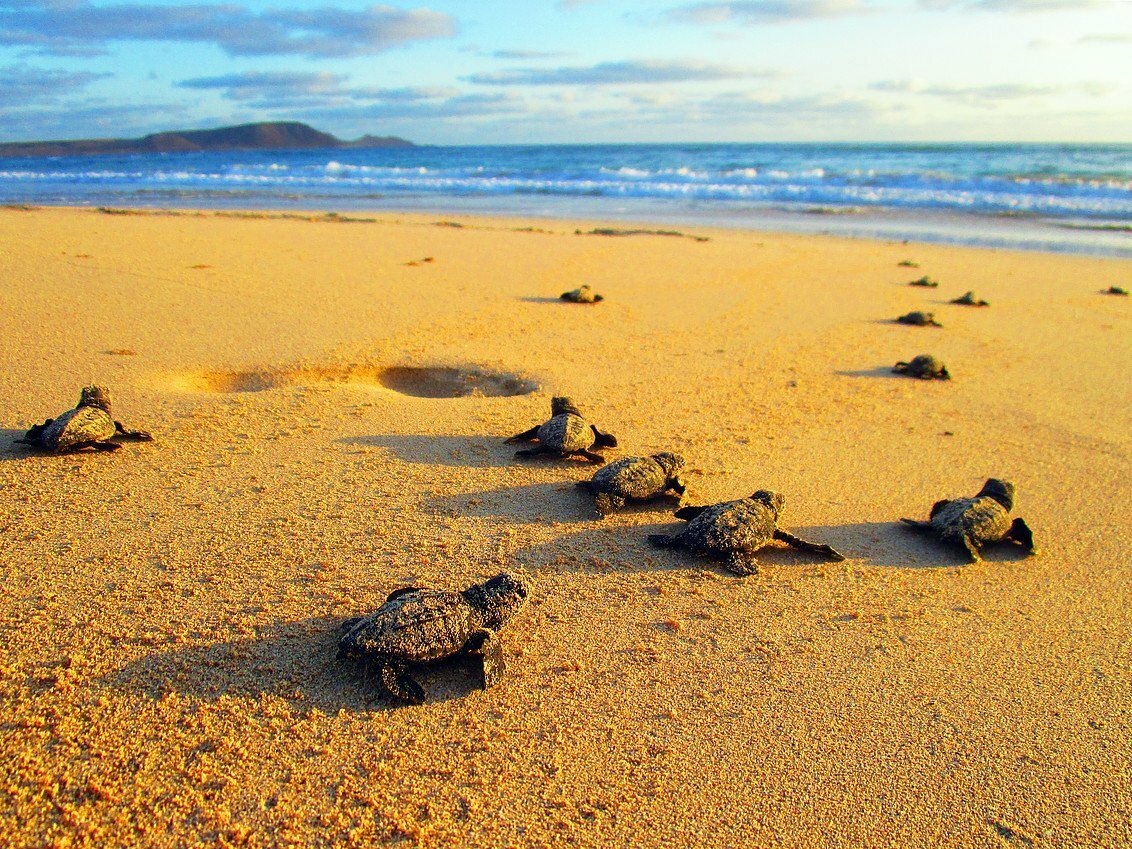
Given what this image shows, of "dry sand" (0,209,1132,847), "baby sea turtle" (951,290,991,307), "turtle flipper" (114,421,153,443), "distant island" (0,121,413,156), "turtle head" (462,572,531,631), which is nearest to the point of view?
"dry sand" (0,209,1132,847)

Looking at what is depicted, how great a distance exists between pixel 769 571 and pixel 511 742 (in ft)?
4.82

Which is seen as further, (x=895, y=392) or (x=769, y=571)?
(x=895, y=392)

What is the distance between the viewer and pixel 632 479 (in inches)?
137

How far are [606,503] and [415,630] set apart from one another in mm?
1383

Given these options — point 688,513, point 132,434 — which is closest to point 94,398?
point 132,434

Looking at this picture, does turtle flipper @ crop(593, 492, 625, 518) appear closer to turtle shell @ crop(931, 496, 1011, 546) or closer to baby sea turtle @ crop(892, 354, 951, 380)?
turtle shell @ crop(931, 496, 1011, 546)

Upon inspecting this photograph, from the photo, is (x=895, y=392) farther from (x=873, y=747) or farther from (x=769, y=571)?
(x=873, y=747)

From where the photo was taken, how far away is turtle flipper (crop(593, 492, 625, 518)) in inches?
137

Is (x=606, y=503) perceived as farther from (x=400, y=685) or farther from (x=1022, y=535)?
(x=1022, y=535)

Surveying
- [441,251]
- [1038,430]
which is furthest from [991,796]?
[441,251]

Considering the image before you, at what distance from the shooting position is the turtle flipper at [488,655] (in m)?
2.39

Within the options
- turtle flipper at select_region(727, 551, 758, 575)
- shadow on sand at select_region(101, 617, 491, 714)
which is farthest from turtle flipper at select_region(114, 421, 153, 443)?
turtle flipper at select_region(727, 551, 758, 575)

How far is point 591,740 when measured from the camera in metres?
2.18

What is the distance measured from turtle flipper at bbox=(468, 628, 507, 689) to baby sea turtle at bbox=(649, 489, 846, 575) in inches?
40.9
